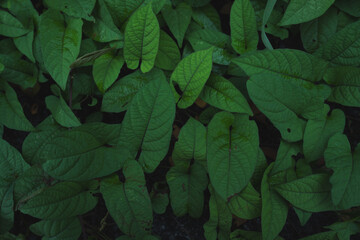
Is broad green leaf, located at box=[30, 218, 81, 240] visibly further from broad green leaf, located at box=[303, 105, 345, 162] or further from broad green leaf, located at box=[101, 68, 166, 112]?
broad green leaf, located at box=[303, 105, 345, 162]

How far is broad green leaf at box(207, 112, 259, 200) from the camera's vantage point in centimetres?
118

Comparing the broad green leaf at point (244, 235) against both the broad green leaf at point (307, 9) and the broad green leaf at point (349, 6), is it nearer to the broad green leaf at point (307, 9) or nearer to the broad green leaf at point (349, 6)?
the broad green leaf at point (307, 9)

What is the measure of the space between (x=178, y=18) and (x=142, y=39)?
0.26 metres

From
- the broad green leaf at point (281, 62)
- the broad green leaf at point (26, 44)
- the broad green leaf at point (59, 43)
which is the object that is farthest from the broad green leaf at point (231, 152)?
the broad green leaf at point (26, 44)

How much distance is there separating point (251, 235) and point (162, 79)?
2.91 feet

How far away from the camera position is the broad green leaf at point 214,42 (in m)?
1.43

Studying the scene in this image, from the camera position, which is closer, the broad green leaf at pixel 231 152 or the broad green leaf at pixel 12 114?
the broad green leaf at pixel 231 152

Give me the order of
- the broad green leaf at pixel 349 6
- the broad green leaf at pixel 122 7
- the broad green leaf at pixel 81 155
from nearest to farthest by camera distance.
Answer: the broad green leaf at pixel 81 155 → the broad green leaf at pixel 122 7 → the broad green leaf at pixel 349 6

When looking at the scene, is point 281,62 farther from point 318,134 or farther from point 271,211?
point 271,211

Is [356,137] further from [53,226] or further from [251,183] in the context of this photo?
[53,226]

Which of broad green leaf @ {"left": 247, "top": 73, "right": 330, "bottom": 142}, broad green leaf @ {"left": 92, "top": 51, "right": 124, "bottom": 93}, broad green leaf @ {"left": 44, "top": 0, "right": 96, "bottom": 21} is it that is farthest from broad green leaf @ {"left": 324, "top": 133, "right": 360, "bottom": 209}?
broad green leaf @ {"left": 44, "top": 0, "right": 96, "bottom": 21}

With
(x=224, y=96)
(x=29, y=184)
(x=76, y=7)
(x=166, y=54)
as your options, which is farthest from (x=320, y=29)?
(x=29, y=184)

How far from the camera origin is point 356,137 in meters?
1.66

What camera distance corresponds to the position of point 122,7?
1354 millimetres
